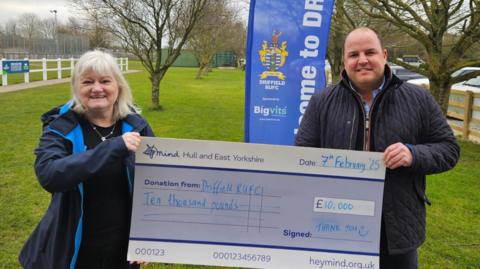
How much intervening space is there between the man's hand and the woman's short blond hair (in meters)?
1.47

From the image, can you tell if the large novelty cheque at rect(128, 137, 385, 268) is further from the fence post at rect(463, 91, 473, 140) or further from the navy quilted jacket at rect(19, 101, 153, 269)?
the fence post at rect(463, 91, 473, 140)

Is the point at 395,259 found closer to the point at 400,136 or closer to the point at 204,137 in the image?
the point at 400,136

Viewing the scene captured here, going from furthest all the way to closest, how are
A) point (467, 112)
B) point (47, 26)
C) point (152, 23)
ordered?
point (47, 26), point (152, 23), point (467, 112)

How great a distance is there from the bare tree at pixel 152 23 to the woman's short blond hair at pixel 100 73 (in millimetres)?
13007

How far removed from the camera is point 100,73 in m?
2.26

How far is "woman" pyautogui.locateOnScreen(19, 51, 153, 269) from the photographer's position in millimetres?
2008

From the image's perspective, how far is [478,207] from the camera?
19.9 ft

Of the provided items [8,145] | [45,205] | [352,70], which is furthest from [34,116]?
[352,70]

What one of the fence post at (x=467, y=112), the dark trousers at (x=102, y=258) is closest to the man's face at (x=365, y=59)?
the dark trousers at (x=102, y=258)

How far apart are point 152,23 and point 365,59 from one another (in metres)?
14.1

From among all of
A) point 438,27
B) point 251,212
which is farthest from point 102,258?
point 438,27

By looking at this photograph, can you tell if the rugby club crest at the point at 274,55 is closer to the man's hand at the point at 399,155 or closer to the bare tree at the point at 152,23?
the man's hand at the point at 399,155

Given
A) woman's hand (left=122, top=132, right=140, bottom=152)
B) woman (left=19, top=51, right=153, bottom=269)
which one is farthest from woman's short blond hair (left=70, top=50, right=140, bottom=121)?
woman's hand (left=122, top=132, right=140, bottom=152)

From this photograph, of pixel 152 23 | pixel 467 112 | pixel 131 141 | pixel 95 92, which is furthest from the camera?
pixel 152 23
